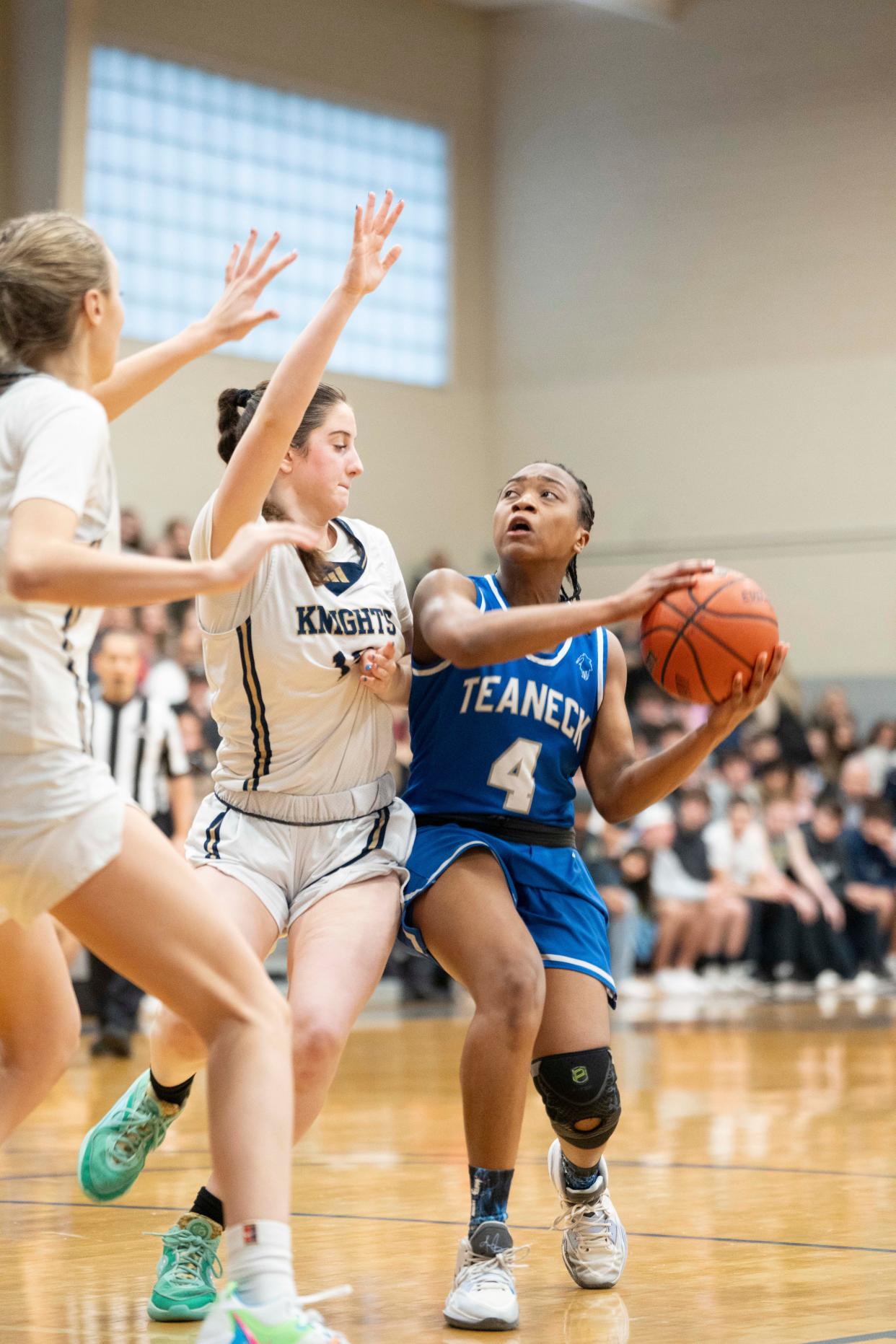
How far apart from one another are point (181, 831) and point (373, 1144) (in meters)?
2.99

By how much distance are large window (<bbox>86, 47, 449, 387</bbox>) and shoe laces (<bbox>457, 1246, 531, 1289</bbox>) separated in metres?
14.0

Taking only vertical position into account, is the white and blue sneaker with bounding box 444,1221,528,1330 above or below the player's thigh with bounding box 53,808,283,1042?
below

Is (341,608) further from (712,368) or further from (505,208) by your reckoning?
(505,208)

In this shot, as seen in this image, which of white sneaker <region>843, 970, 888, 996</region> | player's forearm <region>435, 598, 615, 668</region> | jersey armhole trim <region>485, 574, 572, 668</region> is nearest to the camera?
player's forearm <region>435, 598, 615, 668</region>

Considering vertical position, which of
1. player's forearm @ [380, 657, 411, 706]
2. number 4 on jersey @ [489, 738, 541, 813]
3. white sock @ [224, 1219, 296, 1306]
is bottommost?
white sock @ [224, 1219, 296, 1306]

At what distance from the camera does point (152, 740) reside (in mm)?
8688

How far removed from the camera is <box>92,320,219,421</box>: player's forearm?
3.68 meters

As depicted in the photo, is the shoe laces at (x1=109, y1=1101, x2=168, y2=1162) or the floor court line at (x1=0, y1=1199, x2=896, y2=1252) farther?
the floor court line at (x1=0, y1=1199, x2=896, y2=1252)

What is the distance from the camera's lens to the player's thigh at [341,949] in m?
3.48

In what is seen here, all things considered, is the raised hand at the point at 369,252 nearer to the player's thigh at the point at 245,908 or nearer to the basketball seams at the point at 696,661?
the basketball seams at the point at 696,661

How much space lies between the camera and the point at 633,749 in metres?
4.05

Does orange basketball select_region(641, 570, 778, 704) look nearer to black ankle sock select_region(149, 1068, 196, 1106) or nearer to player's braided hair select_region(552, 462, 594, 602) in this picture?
player's braided hair select_region(552, 462, 594, 602)

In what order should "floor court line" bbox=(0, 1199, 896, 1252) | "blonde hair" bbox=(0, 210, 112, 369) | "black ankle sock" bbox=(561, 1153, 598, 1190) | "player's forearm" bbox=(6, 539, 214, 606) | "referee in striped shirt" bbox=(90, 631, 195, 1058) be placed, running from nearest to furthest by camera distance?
"player's forearm" bbox=(6, 539, 214, 606)
"blonde hair" bbox=(0, 210, 112, 369)
"black ankle sock" bbox=(561, 1153, 598, 1190)
"floor court line" bbox=(0, 1199, 896, 1252)
"referee in striped shirt" bbox=(90, 631, 195, 1058)

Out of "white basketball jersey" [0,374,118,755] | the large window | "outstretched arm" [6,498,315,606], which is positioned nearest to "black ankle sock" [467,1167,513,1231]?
"white basketball jersey" [0,374,118,755]
